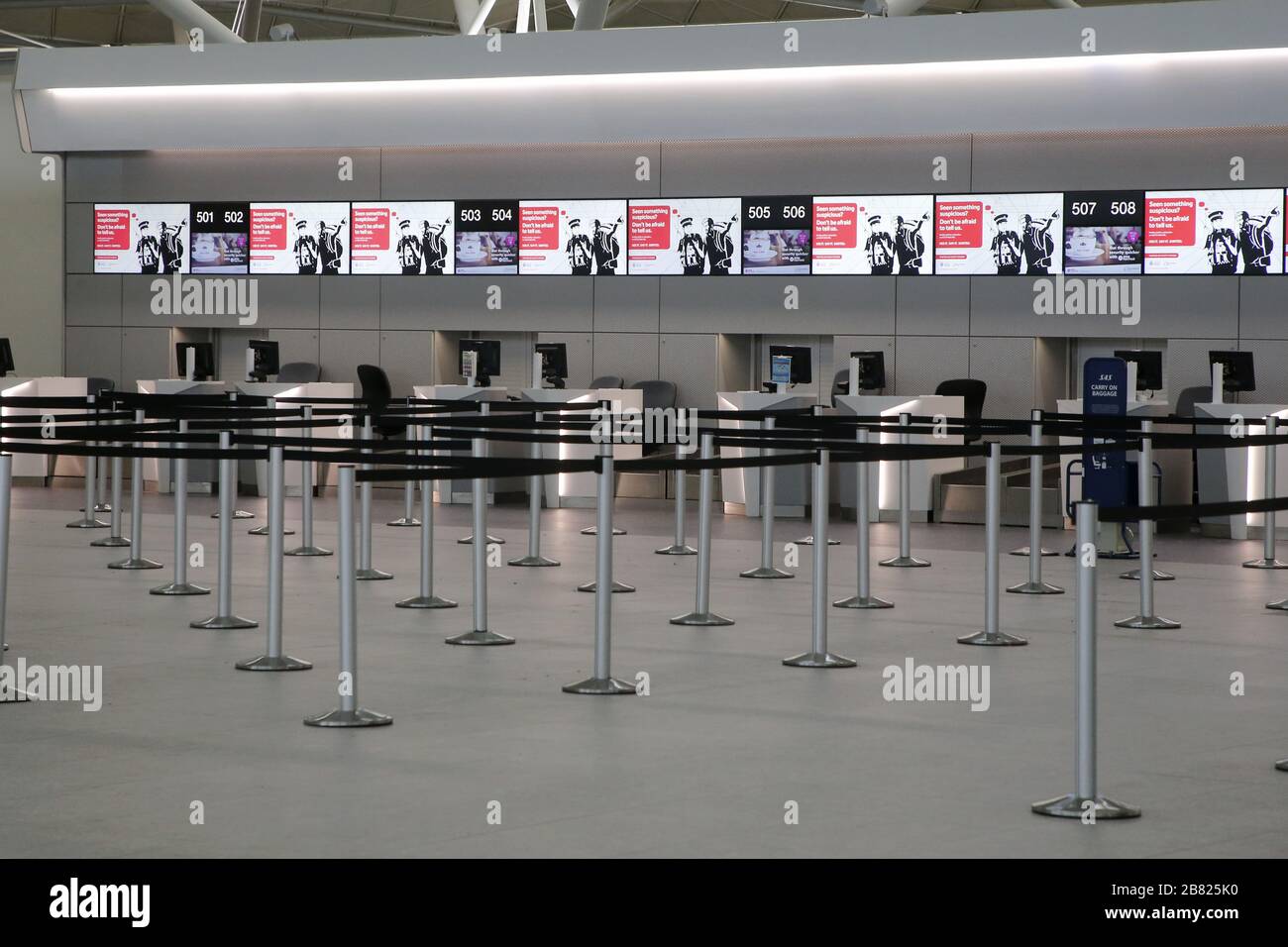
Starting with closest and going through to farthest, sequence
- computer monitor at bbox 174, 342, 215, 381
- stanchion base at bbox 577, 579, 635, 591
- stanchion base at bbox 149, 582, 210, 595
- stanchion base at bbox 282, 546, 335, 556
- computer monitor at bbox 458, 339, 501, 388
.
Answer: stanchion base at bbox 149, 582, 210, 595 < stanchion base at bbox 577, 579, 635, 591 < stanchion base at bbox 282, 546, 335, 556 < computer monitor at bbox 458, 339, 501, 388 < computer monitor at bbox 174, 342, 215, 381

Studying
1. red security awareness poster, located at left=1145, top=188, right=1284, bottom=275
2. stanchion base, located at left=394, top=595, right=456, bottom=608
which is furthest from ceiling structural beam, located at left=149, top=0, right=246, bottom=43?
stanchion base, located at left=394, top=595, right=456, bottom=608

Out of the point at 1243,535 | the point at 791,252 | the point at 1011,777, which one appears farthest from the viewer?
the point at 791,252

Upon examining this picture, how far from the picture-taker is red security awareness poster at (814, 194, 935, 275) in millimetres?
14945

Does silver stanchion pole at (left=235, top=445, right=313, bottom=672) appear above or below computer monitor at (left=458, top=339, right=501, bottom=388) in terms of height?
below

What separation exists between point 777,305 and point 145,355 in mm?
6673

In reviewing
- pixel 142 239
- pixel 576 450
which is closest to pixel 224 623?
pixel 576 450

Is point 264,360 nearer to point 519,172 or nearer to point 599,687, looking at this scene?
point 519,172

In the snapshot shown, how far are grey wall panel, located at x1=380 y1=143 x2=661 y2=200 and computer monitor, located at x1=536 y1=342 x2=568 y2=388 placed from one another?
1637mm

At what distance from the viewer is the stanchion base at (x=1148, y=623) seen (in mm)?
8086

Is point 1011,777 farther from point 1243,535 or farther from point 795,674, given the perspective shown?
point 1243,535

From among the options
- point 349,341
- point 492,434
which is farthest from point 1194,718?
point 349,341

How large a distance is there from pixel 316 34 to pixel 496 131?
15074 mm

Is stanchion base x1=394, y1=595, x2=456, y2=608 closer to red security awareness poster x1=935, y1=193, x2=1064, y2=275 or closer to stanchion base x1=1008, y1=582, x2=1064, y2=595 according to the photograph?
stanchion base x1=1008, y1=582, x2=1064, y2=595
